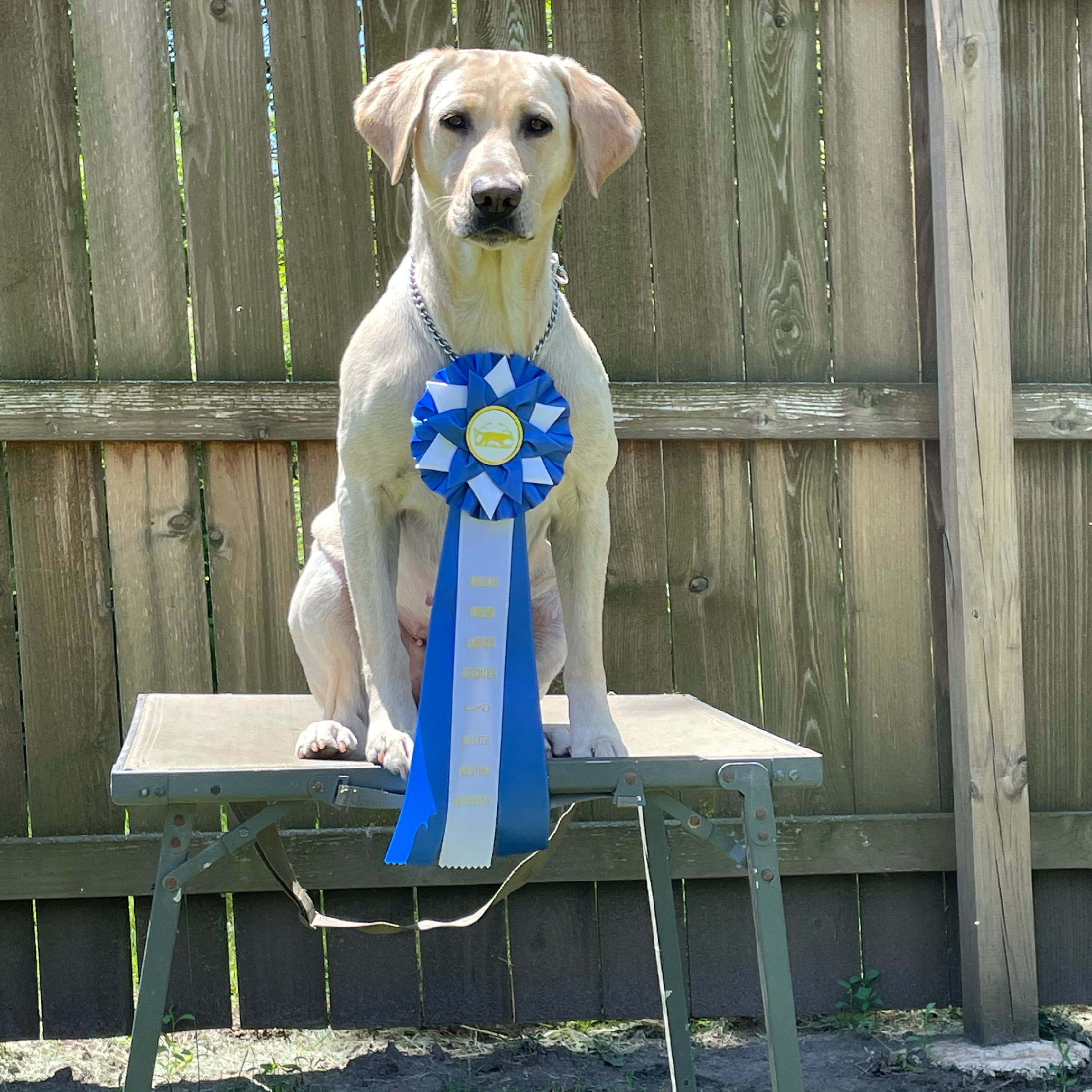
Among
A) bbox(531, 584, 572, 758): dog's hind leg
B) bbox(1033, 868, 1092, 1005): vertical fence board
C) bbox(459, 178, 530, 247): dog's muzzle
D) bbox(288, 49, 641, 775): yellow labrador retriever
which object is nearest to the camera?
bbox(459, 178, 530, 247): dog's muzzle

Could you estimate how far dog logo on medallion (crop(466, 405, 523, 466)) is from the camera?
2.15m

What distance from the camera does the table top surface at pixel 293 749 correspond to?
6.38 feet

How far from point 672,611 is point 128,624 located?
1.43 m

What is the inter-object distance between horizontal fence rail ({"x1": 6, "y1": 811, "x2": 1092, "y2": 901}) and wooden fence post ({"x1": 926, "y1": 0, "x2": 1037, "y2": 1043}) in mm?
186

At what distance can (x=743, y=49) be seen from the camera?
3250 millimetres

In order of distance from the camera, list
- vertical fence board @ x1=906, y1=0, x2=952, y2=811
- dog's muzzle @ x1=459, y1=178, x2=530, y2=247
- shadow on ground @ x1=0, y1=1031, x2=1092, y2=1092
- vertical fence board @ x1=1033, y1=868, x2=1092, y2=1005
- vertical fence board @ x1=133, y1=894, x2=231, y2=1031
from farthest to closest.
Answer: vertical fence board @ x1=1033, y1=868, x2=1092, y2=1005 < vertical fence board @ x1=906, y1=0, x2=952, y2=811 < vertical fence board @ x1=133, y1=894, x2=231, y2=1031 < shadow on ground @ x1=0, y1=1031, x2=1092, y2=1092 < dog's muzzle @ x1=459, y1=178, x2=530, y2=247

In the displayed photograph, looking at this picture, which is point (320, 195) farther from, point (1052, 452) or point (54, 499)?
point (1052, 452)

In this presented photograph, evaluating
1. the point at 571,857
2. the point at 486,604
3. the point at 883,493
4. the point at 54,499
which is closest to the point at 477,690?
the point at 486,604

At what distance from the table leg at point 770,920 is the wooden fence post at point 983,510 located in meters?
1.32

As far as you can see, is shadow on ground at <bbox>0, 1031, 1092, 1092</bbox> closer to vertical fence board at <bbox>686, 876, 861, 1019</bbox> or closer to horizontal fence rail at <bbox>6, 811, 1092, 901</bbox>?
vertical fence board at <bbox>686, 876, 861, 1019</bbox>

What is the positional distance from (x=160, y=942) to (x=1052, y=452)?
2609mm

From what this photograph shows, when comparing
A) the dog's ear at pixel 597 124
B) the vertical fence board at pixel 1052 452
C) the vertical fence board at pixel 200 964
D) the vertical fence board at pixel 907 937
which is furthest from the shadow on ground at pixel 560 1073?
the dog's ear at pixel 597 124

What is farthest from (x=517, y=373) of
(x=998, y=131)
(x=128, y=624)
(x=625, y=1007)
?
(x=625, y=1007)

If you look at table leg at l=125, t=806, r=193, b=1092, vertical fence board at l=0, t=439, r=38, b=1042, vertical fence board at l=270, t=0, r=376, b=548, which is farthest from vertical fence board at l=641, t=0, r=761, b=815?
vertical fence board at l=0, t=439, r=38, b=1042
